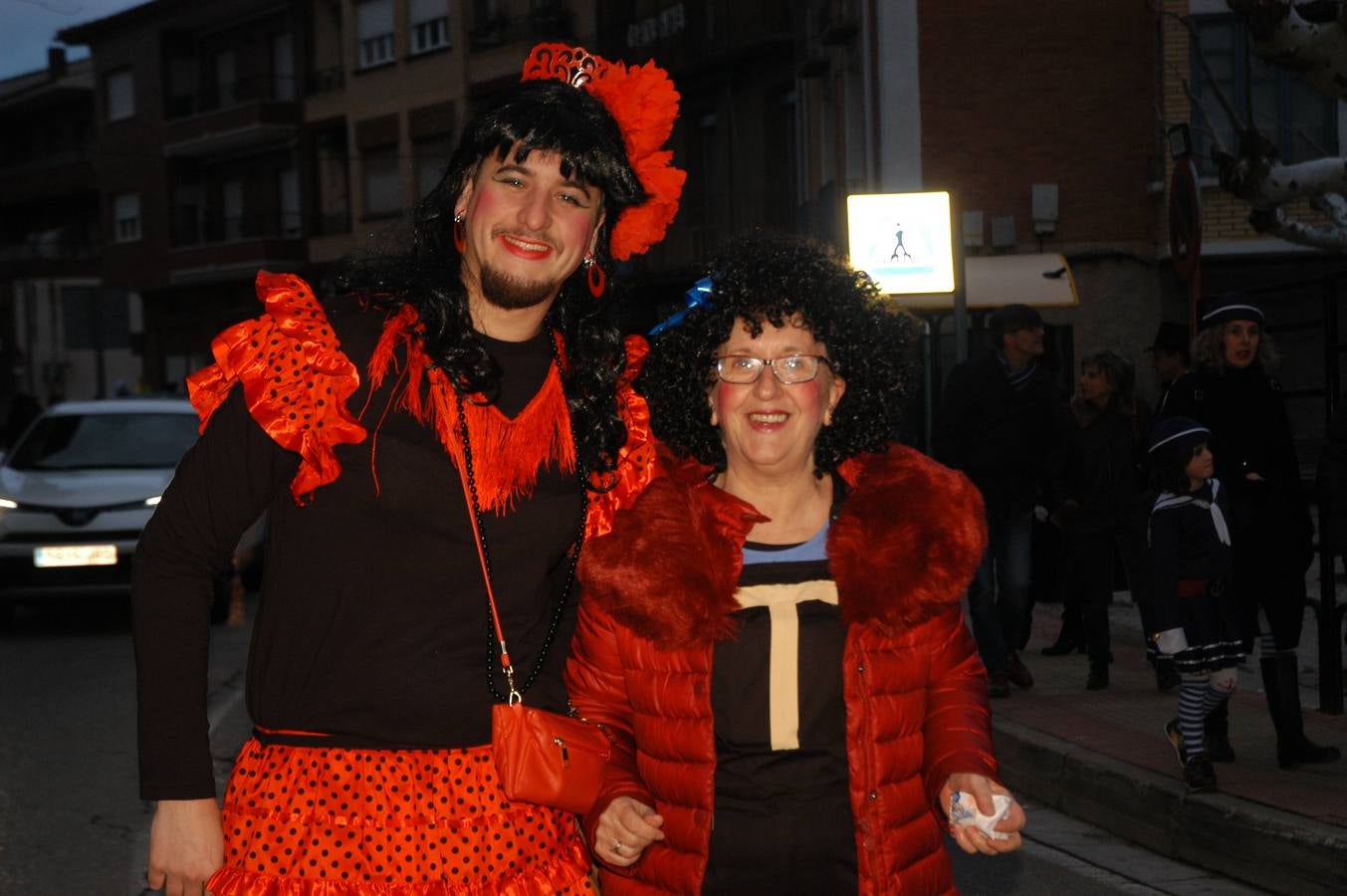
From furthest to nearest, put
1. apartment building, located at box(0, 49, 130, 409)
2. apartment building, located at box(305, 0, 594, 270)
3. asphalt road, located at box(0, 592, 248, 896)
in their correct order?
apartment building, located at box(0, 49, 130, 409), apartment building, located at box(305, 0, 594, 270), asphalt road, located at box(0, 592, 248, 896)

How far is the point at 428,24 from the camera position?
131 ft

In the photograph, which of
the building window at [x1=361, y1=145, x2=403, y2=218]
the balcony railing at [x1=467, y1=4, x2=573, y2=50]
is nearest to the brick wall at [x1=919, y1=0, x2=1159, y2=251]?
the balcony railing at [x1=467, y1=4, x2=573, y2=50]

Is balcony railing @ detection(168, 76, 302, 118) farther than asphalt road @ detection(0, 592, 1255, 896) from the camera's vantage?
Yes

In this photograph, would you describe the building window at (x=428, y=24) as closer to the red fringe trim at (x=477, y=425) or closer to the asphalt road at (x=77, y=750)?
the asphalt road at (x=77, y=750)

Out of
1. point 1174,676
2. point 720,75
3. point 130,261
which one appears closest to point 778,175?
point 720,75

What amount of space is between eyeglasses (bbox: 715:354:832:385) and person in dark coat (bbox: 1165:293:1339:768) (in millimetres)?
4360

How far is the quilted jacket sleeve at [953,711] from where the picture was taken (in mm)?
3023

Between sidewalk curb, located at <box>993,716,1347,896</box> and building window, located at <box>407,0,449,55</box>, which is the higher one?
building window, located at <box>407,0,449,55</box>

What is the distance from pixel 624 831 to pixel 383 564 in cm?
63

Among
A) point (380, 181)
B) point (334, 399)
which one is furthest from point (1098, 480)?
point (380, 181)

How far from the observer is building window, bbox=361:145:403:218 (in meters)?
40.7

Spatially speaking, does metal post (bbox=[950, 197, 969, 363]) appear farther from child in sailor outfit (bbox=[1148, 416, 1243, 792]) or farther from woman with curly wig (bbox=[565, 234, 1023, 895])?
woman with curly wig (bbox=[565, 234, 1023, 895])

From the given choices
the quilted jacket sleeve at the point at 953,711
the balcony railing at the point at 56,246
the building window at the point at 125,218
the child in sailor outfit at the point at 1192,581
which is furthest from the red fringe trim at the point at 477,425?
the balcony railing at the point at 56,246

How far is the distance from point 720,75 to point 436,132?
34.8ft
